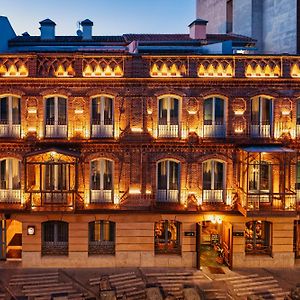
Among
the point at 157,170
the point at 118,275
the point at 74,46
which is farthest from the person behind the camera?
the point at 74,46

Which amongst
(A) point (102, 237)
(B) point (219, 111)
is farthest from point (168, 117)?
(A) point (102, 237)

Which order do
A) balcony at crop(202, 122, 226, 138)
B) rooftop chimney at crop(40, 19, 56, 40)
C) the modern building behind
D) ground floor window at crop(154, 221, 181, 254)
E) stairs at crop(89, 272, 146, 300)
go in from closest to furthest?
stairs at crop(89, 272, 146, 300), balcony at crop(202, 122, 226, 138), ground floor window at crop(154, 221, 181, 254), the modern building behind, rooftop chimney at crop(40, 19, 56, 40)

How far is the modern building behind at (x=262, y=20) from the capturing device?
28.9 m

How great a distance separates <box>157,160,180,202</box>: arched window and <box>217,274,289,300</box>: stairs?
17.3 ft

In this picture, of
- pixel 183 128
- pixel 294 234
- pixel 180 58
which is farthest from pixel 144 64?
pixel 294 234

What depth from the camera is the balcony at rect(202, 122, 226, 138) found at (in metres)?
22.4

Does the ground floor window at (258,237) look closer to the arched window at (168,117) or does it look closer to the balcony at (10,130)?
the arched window at (168,117)

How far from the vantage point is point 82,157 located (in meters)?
22.1

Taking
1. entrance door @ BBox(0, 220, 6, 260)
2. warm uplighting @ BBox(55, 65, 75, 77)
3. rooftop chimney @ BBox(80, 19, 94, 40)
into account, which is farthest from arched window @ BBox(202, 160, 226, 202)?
rooftop chimney @ BBox(80, 19, 94, 40)

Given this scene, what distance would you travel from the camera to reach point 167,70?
22.2 meters

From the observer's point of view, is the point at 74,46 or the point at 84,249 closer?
the point at 84,249

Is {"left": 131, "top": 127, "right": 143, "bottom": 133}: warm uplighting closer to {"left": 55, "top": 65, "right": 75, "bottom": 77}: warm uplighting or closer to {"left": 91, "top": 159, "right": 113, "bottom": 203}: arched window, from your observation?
{"left": 91, "top": 159, "right": 113, "bottom": 203}: arched window

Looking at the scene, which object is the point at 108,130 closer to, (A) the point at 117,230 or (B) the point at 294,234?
(A) the point at 117,230

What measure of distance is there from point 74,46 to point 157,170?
12005 millimetres
